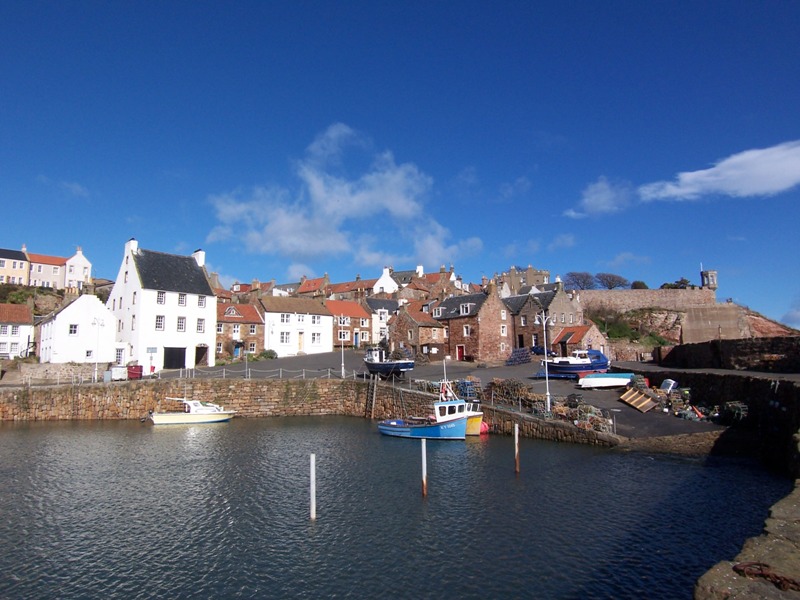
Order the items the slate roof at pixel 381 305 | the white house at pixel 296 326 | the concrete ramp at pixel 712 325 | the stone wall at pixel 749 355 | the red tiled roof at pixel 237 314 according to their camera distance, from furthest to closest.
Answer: the slate roof at pixel 381 305 → the white house at pixel 296 326 → the red tiled roof at pixel 237 314 → the concrete ramp at pixel 712 325 → the stone wall at pixel 749 355

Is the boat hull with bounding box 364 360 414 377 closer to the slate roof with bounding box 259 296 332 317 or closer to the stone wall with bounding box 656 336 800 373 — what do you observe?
the stone wall with bounding box 656 336 800 373

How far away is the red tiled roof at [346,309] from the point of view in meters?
69.9

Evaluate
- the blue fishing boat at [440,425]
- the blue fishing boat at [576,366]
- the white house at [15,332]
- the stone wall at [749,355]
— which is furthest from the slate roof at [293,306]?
the stone wall at [749,355]

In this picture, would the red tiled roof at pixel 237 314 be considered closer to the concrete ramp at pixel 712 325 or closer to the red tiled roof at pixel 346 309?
the red tiled roof at pixel 346 309

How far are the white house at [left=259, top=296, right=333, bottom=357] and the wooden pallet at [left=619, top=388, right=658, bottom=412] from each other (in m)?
40.9

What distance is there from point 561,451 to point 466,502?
881cm

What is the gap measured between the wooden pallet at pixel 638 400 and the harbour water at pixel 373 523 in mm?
5840

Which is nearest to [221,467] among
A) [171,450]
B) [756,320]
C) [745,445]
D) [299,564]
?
[171,450]

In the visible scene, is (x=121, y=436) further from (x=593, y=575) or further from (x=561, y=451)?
(x=593, y=575)

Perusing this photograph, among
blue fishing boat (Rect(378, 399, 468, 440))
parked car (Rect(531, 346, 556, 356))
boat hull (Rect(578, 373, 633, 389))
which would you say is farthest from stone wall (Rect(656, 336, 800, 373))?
blue fishing boat (Rect(378, 399, 468, 440))

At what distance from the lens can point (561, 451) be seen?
24.8 metres

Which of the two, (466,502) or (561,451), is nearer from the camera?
(466,502)

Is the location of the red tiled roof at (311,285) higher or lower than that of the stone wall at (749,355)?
higher

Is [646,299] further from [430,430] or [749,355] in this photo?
[430,430]
